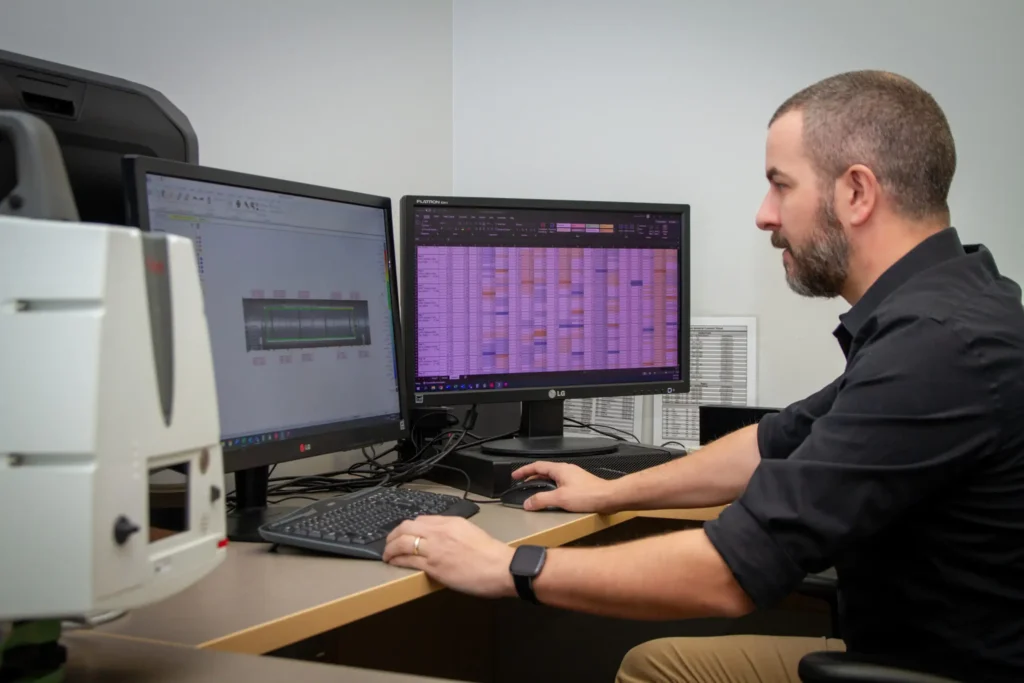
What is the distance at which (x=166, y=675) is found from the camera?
753 mm

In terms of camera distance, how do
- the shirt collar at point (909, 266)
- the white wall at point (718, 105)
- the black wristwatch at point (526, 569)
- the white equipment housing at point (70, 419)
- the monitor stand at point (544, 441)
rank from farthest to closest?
the white wall at point (718, 105) < the monitor stand at point (544, 441) < the shirt collar at point (909, 266) < the black wristwatch at point (526, 569) < the white equipment housing at point (70, 419)

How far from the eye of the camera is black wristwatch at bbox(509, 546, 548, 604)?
1.09 m

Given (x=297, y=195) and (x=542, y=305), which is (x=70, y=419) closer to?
(x=297, y=195)

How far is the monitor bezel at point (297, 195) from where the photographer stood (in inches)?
44.7

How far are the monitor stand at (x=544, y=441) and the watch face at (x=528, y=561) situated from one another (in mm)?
530

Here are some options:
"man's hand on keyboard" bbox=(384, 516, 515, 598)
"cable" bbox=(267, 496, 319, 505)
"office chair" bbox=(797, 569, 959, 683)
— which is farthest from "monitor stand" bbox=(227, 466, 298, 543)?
"office chair" bbox=(797, 569, 959, 683)

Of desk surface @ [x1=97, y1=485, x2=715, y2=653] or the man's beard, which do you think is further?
the man's beard

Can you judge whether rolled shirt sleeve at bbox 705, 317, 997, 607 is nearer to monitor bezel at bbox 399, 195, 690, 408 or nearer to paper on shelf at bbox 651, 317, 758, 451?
monitor bezel at bbox 399, 195, 690, 408

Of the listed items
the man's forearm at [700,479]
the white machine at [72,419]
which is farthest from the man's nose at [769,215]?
the white machine at [72,419]

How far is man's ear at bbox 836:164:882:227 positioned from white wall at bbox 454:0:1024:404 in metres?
0.88

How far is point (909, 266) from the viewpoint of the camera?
47.9 inches

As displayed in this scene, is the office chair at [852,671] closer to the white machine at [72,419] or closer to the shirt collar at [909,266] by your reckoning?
the shirt collar at [909,266]

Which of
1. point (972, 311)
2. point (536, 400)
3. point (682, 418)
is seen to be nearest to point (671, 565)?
point (972, 311)

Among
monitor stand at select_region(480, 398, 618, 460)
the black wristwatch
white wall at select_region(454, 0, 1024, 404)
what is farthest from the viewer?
white wall at select_region(454, 0, 1024, 404)
